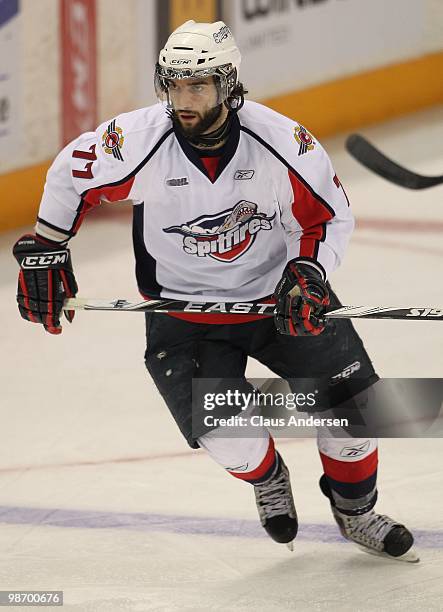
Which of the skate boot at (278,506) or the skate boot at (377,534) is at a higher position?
the skate boot at (278,506)

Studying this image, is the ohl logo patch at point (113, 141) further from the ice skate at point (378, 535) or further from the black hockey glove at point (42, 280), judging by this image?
the ice skate at point (378, 535)

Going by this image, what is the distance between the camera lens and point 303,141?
3051 millimetres

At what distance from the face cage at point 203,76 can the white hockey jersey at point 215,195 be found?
8 cm

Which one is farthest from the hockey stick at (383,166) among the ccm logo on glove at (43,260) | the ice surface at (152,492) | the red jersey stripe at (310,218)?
the ccm logo on glove at (43,260)

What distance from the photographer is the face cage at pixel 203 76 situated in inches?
115

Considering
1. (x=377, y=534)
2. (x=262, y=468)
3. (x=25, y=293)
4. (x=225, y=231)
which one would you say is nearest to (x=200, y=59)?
(x=225, y=231)

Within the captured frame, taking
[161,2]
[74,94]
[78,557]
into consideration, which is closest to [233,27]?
[161,2]

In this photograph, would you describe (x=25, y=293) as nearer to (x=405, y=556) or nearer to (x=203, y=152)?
(x=203, y=152)

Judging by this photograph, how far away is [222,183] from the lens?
3.03 metres

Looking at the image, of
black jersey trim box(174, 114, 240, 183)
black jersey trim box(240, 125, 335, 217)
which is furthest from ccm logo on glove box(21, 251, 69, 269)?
black jersey trim box(240, 125, 335, 217)

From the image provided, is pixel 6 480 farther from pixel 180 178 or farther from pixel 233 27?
pixel 233 27

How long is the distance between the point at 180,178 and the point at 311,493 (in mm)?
1000

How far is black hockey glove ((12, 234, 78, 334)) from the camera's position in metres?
3.16

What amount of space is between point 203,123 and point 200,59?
125 millimetres
